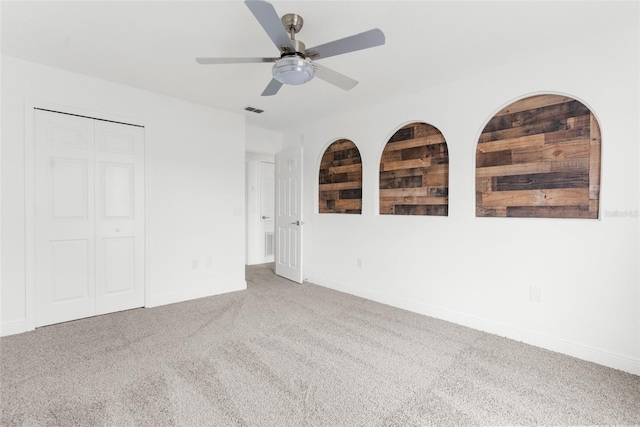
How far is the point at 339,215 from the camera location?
13.9 feet

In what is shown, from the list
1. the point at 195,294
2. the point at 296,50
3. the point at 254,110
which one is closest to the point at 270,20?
the point at 296,50

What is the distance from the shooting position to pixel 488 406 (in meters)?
1.77

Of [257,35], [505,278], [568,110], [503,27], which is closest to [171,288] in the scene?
[257,35]

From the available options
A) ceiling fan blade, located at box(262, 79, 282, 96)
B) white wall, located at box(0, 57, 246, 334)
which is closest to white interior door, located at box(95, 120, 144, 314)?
white wall, located at box(0, 57, 246, 334)

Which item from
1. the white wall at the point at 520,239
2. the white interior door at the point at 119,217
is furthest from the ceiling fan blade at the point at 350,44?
the white interior door at the point at 119,217

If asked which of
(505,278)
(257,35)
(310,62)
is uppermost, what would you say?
(257,35)

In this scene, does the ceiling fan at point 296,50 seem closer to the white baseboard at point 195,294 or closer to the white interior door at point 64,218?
the white interior door at point 64,218

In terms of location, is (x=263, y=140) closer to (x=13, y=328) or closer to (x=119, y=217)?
(x=119, y=217)

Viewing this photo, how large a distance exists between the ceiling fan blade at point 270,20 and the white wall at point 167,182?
229 cm

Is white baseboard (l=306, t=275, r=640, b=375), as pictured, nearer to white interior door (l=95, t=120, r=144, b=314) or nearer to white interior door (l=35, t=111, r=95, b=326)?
white interior door (l=95, t=120, r=144, b=314)

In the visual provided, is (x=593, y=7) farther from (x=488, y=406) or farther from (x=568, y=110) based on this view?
(x=488, y=406)

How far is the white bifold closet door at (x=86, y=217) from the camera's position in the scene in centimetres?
287

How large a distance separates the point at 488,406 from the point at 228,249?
331 centimetres

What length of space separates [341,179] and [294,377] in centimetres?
276
